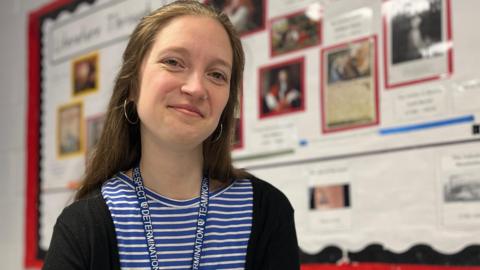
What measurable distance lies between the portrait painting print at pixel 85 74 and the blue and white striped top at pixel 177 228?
1280mm

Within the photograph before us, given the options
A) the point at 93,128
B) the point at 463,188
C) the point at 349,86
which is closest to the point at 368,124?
the point at 349,86

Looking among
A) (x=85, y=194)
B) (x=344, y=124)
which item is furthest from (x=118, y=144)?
(x=344, y=124)

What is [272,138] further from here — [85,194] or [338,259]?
[85,194]

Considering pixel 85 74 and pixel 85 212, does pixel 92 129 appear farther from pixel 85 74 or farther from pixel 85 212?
pixel 85 212

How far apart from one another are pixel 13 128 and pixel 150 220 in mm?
1714

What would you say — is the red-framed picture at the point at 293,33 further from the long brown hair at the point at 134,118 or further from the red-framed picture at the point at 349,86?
the long brown hair at the point at 134,118

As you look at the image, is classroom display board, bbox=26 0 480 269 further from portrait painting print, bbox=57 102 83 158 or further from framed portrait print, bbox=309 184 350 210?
portrait painting print, bbox=57 102 83 158

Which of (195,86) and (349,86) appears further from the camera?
(349,86)

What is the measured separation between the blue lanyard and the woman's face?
3.1 inches

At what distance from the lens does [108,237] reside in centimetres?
81

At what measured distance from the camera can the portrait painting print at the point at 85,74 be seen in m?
2.10

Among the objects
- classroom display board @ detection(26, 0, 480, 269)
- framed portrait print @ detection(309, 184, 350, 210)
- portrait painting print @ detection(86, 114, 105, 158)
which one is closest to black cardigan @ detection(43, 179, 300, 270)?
classroom display board @ detection(26, 0, 480, 269)

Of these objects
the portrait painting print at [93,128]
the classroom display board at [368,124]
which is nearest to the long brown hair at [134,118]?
the classroom display board at [368,124]

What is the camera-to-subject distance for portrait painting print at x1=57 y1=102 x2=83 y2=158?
7.00 ft
